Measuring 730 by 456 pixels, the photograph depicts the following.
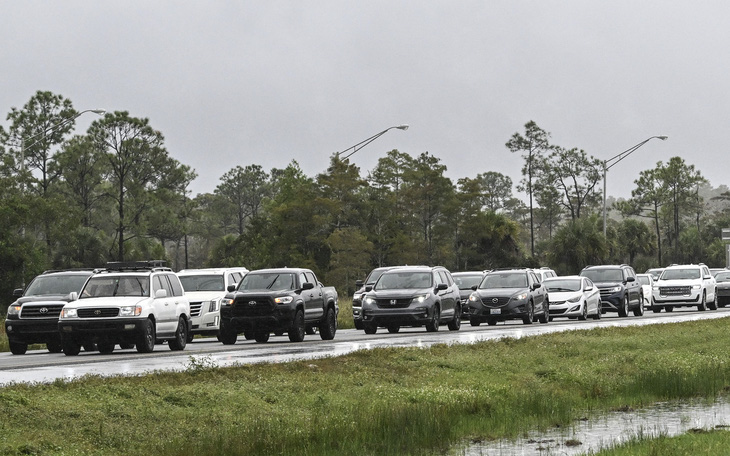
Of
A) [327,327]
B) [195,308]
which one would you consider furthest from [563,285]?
[195,308]

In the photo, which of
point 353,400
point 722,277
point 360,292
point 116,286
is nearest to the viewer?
point 353,400

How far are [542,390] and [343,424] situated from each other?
545 cm

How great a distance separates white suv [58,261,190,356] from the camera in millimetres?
25125

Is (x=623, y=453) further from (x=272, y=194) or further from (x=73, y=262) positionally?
(x=272, y=194)

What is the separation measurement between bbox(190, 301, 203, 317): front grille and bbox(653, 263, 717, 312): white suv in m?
25.0

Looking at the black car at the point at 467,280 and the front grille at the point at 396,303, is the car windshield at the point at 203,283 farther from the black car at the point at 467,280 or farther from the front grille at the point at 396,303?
the black car at the point at 467,280

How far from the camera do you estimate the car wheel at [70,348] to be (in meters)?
25.6

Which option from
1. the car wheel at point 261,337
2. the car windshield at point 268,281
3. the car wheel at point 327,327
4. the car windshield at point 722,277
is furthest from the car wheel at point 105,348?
the car windshield at point 722,277

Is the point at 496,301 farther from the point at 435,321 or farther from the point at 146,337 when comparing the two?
the point at 146,337

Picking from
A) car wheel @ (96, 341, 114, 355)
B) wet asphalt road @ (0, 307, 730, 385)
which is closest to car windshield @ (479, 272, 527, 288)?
wet asphalt road @ (0, 307, 730, 385)

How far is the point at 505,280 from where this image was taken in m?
39.3

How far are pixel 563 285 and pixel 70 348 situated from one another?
72.5ft

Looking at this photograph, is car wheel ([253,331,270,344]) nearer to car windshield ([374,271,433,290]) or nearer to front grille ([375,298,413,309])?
front grille ([375,298,413,309])

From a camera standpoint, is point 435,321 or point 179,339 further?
point 435,321
